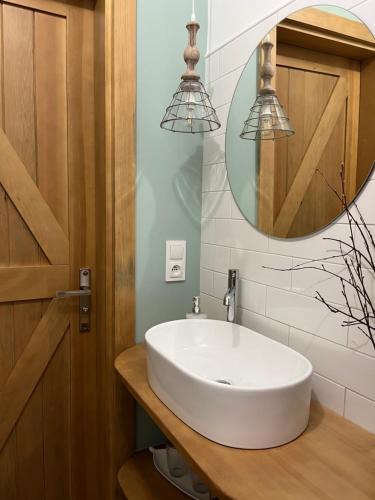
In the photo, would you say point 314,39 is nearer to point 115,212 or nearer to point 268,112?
point 268,112

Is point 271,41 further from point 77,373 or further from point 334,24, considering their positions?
point 77,373

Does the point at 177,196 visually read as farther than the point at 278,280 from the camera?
Yes

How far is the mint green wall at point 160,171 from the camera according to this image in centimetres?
135

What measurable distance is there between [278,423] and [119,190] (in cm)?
88

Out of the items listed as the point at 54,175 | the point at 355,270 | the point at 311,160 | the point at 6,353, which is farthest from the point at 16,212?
the point at 355,270

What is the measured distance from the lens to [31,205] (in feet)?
4.47

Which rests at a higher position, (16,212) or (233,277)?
(16,212)

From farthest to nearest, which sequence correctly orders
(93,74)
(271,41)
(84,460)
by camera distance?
(84,460), (93,74), (271,41)

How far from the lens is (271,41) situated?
1131 millimetres

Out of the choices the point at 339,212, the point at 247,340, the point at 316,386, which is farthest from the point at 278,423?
the point at 339,212

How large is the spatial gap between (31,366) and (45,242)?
0.47m

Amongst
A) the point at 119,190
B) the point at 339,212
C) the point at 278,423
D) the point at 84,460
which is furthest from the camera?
the point at 84,460

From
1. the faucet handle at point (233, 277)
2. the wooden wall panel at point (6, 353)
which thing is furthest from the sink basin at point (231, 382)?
the wooden wall panel at point (6, 353)

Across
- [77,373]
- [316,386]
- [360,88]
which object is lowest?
[77,373]
